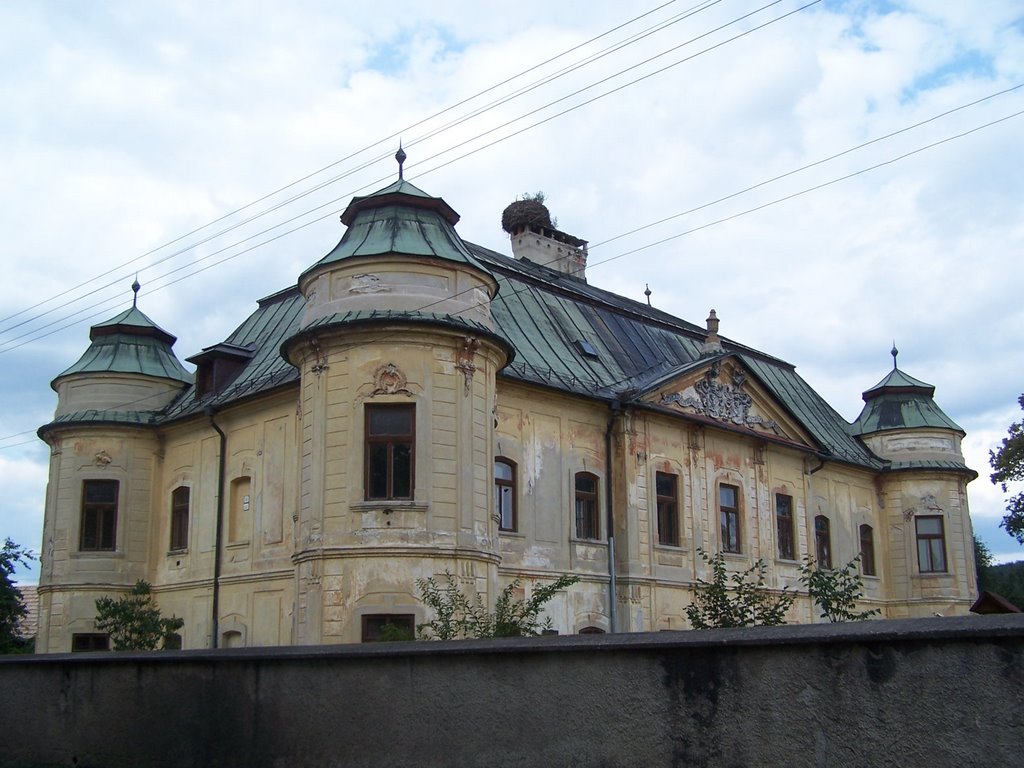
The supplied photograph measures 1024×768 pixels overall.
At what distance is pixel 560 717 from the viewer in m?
8.93

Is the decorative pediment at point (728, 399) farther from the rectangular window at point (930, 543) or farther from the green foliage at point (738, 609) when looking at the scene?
the green foliage at point (738, 609)

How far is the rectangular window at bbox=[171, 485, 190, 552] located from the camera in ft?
90.3

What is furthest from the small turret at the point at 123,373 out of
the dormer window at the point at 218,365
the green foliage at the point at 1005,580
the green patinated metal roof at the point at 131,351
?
the green foliage at the point at 1005,580

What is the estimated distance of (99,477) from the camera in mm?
28125

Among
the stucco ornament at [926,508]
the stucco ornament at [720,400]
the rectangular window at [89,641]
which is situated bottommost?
the rectangular window at [89,641]

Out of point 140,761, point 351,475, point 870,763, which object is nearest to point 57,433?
point 351,475

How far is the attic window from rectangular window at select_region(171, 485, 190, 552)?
10227 mm

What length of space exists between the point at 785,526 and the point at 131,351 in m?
18.2

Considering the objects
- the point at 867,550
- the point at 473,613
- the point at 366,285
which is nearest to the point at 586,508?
the point at 366,285

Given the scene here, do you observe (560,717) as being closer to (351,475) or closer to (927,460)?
(351,475)

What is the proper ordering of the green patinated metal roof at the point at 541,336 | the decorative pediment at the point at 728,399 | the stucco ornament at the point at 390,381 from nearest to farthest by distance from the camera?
the stucco ornament at the point at 390,381 < the green patinated metal roof at the point at 541,336 < the decorative pediment at the point at 728,399

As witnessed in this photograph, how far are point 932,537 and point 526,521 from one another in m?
18.3

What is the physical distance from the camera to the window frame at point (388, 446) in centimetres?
2092

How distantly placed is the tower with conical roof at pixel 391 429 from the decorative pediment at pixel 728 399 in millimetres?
7077
